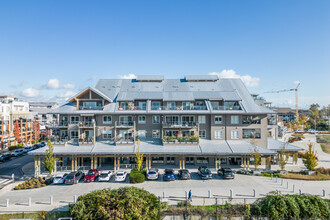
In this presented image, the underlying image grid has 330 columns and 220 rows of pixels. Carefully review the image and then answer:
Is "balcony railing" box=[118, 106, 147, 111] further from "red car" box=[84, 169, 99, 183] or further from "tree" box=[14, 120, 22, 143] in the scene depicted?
"tree" box=[14, 120, 22, 143]

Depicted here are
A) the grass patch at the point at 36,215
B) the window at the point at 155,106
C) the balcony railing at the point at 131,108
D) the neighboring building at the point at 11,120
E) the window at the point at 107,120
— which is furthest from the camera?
the neighboring building at the point at 11,120

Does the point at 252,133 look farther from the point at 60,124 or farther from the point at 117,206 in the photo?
the point at 60,124

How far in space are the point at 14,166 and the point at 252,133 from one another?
43.6 m

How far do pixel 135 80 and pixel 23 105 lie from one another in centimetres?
4190

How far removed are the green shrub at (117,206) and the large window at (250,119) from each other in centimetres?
2420

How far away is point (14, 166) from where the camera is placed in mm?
35656

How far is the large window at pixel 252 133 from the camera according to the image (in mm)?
34594

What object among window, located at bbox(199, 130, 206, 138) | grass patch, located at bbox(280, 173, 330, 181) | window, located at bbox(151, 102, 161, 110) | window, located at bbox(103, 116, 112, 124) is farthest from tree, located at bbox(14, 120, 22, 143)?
grass patch, located at bbox(280, 173, 330, 181)

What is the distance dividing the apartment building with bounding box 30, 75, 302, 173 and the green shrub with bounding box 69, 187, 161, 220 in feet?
48.3

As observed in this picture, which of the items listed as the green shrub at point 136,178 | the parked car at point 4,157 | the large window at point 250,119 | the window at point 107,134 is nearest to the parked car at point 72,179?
the green shrub at point 136,178

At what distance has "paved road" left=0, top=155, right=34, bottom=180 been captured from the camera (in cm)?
3065

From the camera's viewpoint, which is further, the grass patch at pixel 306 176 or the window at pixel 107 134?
the window at pixel 107 134

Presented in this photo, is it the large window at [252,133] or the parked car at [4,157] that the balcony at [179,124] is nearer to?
the large window at [252,133]

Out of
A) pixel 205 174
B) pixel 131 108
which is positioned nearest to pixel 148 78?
pixel 131 108
